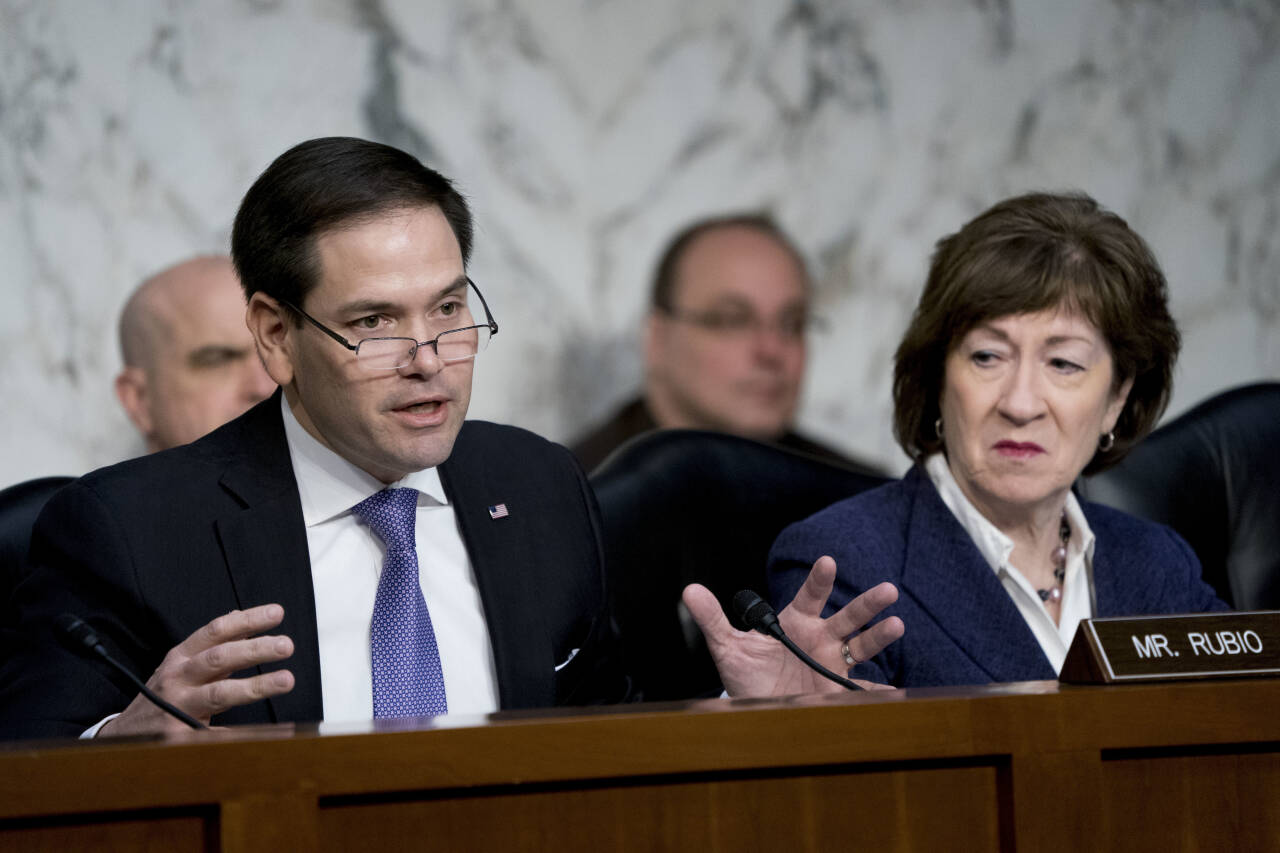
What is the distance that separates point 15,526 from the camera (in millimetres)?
1941

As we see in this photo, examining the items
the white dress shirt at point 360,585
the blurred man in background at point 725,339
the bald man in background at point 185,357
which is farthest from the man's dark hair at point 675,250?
the white dress shirt at point 360,585

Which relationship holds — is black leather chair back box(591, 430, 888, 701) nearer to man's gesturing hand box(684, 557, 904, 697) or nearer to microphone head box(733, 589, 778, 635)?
man's gesturing hand box(684, 557, 904, 697)

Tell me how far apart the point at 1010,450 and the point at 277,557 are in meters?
1.03

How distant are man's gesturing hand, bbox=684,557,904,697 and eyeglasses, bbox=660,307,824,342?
172 cm

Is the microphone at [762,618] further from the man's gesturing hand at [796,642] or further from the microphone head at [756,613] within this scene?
the man's gesturing hand at [796,642]

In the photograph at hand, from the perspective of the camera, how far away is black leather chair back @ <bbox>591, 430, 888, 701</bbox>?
2.18m

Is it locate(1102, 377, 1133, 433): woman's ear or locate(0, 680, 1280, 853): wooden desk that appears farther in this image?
locate(1102, 377, 1133, 433): woman's ear

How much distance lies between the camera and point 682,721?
1.02m

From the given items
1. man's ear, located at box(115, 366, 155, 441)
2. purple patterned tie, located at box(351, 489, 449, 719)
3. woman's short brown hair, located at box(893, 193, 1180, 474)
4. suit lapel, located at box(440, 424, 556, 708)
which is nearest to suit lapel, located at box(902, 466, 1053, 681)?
woman's short brown hair, located at box(893, 193, 1180, 474)

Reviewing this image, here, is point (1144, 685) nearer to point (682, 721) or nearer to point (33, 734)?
point (682, 721)

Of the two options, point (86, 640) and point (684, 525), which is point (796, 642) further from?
point (86, 640)

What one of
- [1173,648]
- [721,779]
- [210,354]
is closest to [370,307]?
[721,779]

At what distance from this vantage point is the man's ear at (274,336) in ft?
5.78

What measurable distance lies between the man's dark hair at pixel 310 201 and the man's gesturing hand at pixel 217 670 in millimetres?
526
